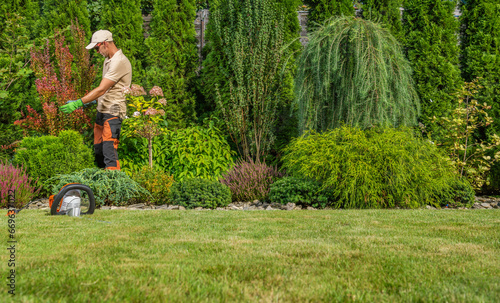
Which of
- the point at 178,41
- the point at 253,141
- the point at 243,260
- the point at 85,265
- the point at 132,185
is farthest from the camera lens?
the point at 178,41

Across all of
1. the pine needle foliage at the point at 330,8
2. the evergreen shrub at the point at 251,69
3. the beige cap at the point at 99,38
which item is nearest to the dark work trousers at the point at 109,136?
the beige cap at the point at 99,38

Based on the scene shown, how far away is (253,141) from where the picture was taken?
273 inches

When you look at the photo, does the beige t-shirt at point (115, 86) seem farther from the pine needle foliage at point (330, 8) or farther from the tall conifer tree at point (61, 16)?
the pine needle foliage at point (330, 8)

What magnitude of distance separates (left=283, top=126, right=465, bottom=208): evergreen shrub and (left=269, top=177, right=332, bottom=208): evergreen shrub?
11cm

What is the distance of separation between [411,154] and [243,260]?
3.91m

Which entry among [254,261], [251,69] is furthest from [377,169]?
[254,261]

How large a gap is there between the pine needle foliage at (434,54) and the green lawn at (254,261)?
15.1 ft

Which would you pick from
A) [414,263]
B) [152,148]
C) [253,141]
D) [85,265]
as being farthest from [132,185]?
[414,263]

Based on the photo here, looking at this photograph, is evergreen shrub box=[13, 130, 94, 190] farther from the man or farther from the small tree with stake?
the small tree with stake

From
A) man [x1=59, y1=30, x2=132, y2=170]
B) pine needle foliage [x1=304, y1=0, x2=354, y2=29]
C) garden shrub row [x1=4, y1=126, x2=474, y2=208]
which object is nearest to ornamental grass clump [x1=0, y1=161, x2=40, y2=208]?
garden shrub row [x1=4, y1=126, x2=474, y2=208]

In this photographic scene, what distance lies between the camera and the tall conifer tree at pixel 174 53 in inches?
299

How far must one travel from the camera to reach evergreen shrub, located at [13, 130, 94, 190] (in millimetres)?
5535

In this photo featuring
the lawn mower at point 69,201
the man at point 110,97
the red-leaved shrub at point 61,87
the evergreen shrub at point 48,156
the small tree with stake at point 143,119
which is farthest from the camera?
the red-leaved shrub at point 61,87

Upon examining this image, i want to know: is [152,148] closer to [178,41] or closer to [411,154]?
[178,41]
